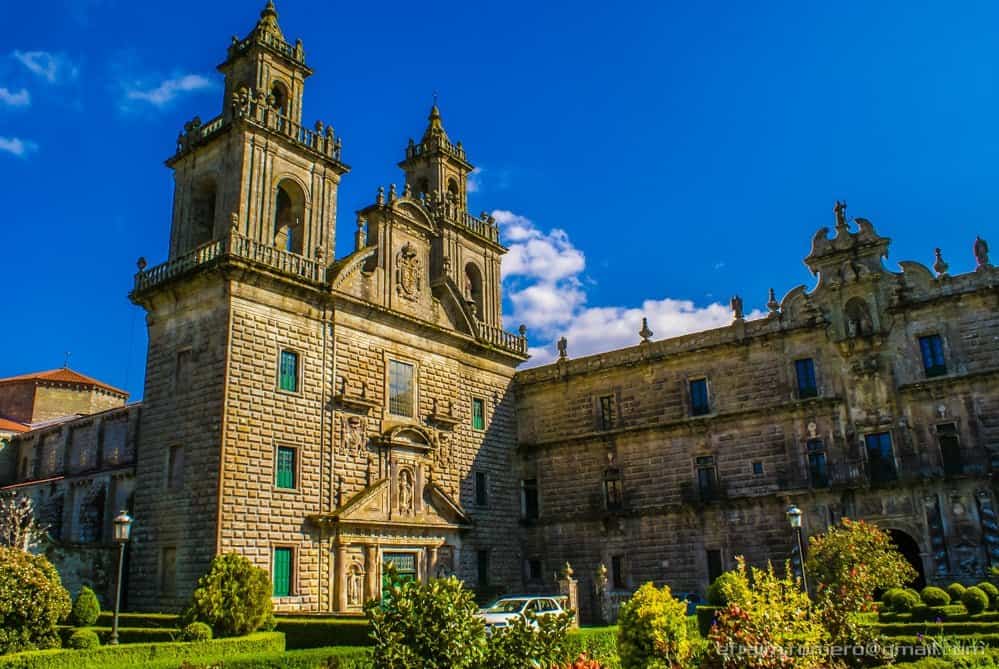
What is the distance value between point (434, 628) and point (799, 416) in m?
25.3

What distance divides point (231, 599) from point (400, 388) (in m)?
13.0

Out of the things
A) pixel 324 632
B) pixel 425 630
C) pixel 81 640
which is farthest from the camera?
pixel 324 632

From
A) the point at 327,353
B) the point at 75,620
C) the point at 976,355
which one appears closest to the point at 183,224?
the point at 327,353

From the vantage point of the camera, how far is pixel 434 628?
862 cm

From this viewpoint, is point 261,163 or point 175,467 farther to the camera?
point 261,163

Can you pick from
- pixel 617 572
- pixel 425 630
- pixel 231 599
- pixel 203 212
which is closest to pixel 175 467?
pixel 231 599

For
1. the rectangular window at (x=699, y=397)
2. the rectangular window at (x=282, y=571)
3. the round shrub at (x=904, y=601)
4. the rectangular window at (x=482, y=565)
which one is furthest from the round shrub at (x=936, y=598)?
the rectangular window at (x=282, y=571)

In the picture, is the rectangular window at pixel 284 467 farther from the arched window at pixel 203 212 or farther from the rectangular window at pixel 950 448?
the rectangular window at pixel 950 448

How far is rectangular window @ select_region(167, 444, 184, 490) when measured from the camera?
25.5 metres

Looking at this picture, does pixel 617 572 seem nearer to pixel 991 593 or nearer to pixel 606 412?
pixel 606 412

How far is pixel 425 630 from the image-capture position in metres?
8.62

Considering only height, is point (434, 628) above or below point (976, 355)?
below

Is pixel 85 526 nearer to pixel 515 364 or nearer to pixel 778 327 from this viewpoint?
pixel 515 364

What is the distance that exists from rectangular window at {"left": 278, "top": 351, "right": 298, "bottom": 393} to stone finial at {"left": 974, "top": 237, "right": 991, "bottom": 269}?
24.1m
